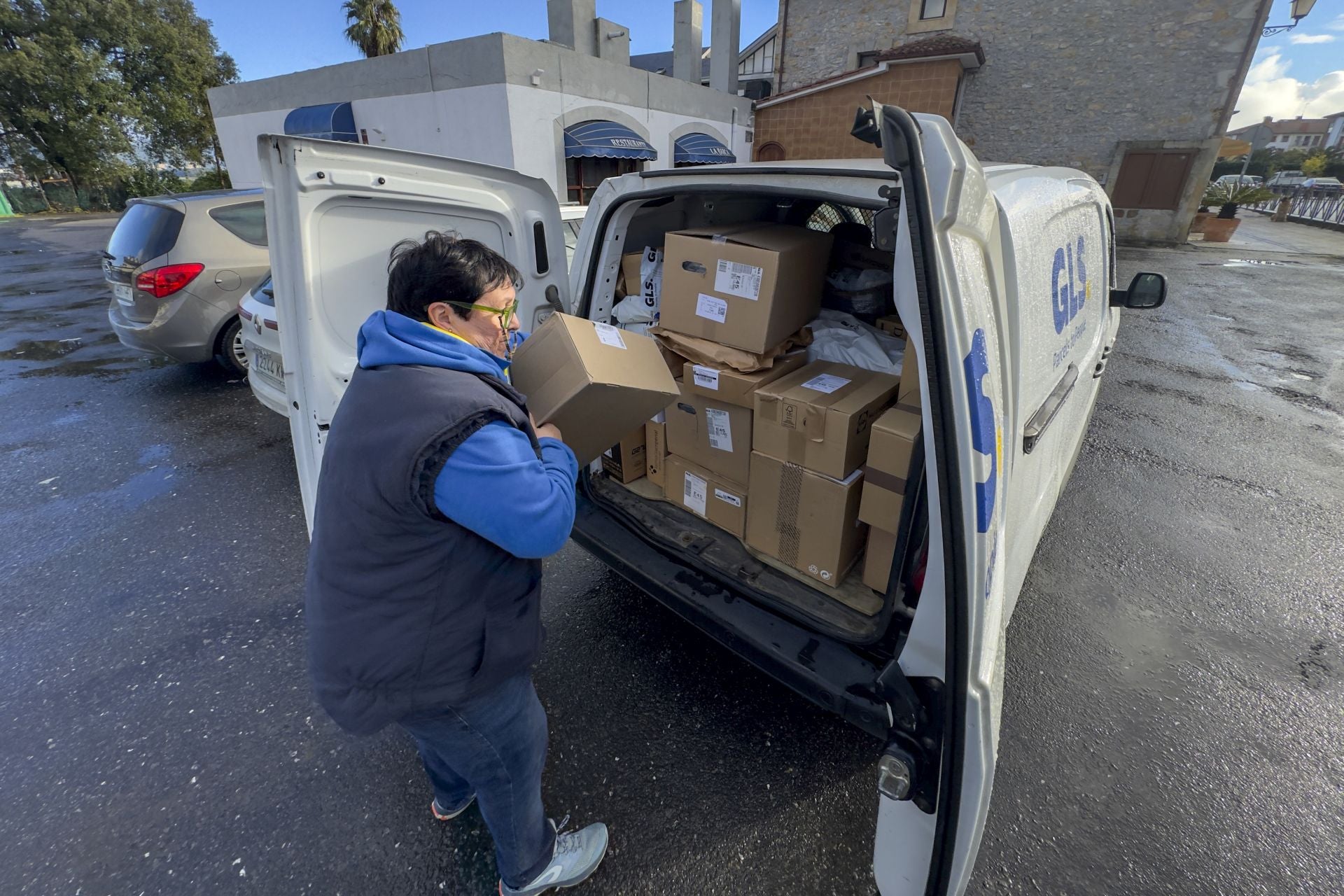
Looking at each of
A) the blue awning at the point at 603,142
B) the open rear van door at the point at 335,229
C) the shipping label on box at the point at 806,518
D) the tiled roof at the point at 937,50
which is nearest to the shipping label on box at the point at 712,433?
the shipping label on box at the point at 806,518

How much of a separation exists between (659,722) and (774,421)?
1168 millimetres

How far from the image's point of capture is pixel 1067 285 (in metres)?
1.88

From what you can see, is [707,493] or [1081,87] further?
[1081,87]

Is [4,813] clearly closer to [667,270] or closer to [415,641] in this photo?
[415,641]

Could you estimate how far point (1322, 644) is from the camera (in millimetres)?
2539

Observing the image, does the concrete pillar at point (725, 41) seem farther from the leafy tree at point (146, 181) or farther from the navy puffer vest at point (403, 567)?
the leafy tree at point (146, 181)

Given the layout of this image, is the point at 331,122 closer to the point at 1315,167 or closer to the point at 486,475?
the point at 486,475

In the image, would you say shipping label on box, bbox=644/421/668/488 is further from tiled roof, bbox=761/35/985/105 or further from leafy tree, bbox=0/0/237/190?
leafy tree, bbox=0/0/237/190

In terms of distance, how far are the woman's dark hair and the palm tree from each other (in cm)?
2825

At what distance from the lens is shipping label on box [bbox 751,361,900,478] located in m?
1.87

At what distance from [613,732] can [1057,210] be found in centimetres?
222

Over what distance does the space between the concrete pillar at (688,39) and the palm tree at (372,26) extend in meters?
12.5

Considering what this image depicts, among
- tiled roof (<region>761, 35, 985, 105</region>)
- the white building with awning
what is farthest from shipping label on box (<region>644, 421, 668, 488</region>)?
tiled roof (<region>761, 35, 985, 105</region>)

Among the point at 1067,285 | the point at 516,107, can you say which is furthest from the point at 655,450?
the point at 516,107
